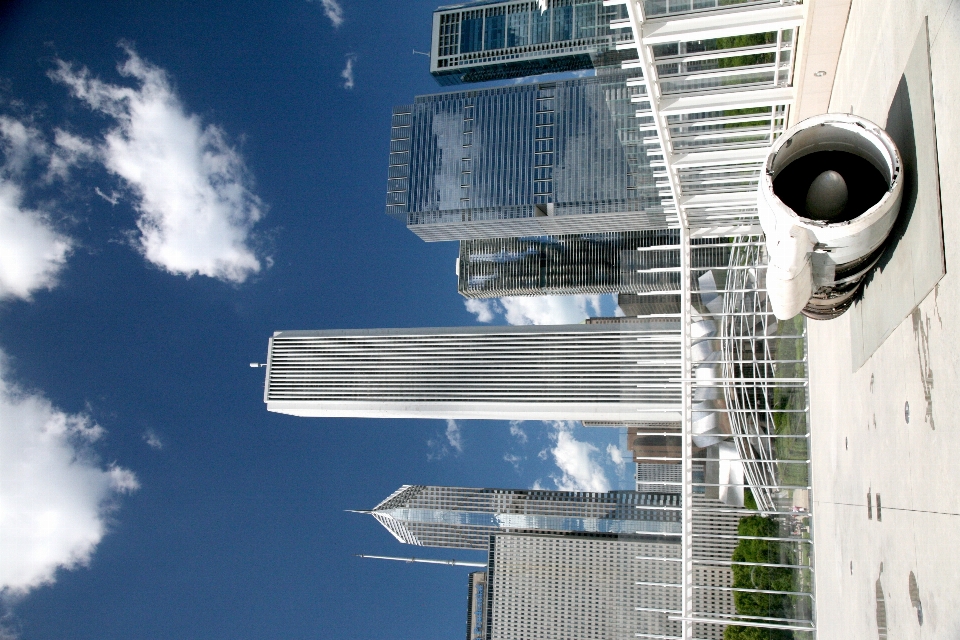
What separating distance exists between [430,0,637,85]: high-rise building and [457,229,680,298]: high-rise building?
102ft

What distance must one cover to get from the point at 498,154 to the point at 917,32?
113 m

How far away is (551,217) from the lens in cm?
11644

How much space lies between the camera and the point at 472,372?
112500 mm

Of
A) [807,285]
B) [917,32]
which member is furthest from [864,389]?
[917,32]

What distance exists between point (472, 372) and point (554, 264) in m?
32.7

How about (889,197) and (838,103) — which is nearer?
(889,197)

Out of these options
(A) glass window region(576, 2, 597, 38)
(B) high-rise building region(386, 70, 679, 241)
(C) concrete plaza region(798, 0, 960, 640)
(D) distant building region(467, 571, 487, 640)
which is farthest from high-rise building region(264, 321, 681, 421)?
(C) concrete plaza region(798, 0, 960, 640)

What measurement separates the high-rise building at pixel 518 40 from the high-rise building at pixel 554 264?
31.1 m

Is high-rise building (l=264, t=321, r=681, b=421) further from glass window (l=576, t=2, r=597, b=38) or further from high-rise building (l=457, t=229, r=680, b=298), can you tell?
glass window (l=576, t=2, r=597, b=38)

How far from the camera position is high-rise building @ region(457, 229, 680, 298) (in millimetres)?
127125

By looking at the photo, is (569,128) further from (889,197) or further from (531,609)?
(889,197)

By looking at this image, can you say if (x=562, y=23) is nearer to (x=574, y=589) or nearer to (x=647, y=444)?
(x=647, y=444)

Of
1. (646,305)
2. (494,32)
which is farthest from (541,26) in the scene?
(646,305)

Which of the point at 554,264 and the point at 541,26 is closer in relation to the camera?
the point at 541,26
